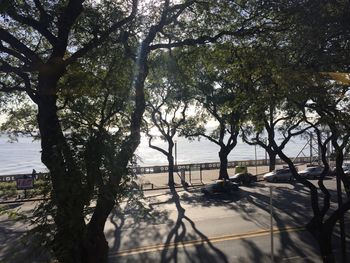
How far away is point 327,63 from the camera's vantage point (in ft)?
36.8

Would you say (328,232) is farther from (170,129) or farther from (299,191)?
(170,129)

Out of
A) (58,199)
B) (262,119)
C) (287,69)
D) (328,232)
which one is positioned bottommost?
(328,232)

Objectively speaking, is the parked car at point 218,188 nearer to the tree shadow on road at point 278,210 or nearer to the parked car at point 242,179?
the tree shadow on road at point 278,210

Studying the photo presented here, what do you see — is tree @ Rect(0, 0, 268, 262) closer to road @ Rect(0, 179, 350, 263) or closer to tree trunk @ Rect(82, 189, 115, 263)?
tree trunk @ Rect(82, 189, 115, 263)

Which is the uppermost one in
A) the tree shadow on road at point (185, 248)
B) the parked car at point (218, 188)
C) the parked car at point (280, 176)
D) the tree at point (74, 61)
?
the tree at point (74, 61)

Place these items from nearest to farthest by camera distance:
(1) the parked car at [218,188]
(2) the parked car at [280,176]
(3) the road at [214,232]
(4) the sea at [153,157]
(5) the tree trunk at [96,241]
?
1. (5) the tree trunk at [96,241]
2. (3) the road at [214,232]
3. (1) the parked car at [218,188]
4. (2) the parked car at [280,176]
5. (4) the sea at [153,157]

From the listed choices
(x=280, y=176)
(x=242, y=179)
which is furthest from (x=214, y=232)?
(x=280, y=176)

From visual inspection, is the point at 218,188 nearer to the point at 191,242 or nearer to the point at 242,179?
the point at 242,179

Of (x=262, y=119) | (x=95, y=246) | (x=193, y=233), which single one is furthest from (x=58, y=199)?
(x=193, y=233)

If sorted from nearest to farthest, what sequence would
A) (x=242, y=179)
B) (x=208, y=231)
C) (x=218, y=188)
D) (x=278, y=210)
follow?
(x=208, y=231)
(x=278, y=210)
(x=218, y=188)
(x=242, y=179)

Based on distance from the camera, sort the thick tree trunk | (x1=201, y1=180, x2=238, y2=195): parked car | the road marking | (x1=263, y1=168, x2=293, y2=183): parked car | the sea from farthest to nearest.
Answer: the sea, (x1=263, y1=168, x2=293, y2=183): parked car, (x1=201, y1=180, x2=238, y2=195): parked car, the road marking, the thick tree trunk

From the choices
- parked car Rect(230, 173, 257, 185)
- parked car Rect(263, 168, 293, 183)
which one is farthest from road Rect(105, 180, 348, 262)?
parked car Rect(263, 168, 293, 183)

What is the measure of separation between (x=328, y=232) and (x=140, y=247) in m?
7.53

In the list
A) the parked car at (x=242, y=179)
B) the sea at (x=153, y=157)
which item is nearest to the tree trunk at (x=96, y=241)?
the parked car at (x=242, y=179)
